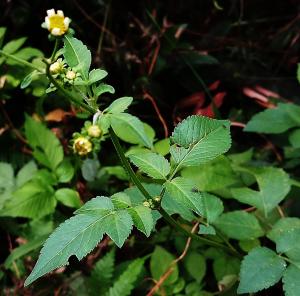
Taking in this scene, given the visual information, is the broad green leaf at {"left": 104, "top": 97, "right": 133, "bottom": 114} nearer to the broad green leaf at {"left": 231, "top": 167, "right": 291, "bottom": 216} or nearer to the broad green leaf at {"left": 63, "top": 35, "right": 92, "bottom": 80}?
the broad green leaf at {"left": 63, "top": 35, "right": 92, "bottom": 80}

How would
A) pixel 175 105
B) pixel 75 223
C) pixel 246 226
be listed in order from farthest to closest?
1. pixel 175 105
2. pixel 246 226
3. pixel 75 223

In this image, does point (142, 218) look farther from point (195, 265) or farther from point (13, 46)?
point (13, 46)

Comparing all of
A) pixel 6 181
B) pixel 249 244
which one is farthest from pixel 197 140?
pixel 6 181

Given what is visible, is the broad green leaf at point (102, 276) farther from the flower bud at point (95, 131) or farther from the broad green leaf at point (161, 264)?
the flower bud at point (95, 131)

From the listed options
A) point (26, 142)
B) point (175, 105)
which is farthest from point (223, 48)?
point (26, 142)

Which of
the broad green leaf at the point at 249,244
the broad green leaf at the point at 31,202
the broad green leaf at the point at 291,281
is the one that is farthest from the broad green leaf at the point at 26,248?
the broad green leaf at the point at 291,281

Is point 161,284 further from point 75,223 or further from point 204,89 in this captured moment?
point 204,89
